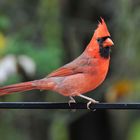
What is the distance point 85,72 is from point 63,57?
2.26 meters

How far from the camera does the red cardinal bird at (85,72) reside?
433 centimetres

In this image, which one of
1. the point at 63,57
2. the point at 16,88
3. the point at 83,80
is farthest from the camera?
the point at 63,57

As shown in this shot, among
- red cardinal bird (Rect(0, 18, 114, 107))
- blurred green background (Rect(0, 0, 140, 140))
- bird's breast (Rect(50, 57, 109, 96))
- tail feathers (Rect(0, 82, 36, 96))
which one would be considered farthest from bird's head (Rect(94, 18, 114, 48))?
blurred green background (Rect(0, 0, 140, 140))

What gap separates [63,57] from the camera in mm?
6703

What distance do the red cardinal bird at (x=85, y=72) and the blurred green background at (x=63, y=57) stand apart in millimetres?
970

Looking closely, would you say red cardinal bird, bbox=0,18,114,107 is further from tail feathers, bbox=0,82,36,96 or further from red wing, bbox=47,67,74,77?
tail feathers, bbox=0,82,36,96

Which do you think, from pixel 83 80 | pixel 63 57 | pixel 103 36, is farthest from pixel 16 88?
pixel 63 57

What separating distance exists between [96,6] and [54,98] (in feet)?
3.96

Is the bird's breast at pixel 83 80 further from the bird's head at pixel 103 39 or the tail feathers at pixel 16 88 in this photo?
the tail feathers at pixel 16 88

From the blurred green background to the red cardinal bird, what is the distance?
0.97 m

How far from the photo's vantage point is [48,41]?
6195mm

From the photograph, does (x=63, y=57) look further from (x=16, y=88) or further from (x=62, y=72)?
(x=16, y=88)

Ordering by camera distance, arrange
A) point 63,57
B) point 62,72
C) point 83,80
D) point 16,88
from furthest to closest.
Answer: point 63,57 < point 62,72 < point 83,80 < point 16,88

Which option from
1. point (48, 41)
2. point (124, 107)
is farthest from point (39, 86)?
point (48, 41)
